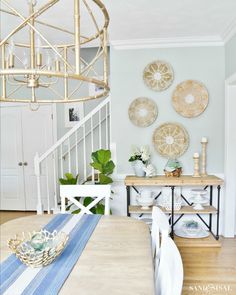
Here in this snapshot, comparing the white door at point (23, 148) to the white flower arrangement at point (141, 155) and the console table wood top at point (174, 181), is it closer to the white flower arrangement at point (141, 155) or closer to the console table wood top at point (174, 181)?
the white flower arrangement at point (141, 155)

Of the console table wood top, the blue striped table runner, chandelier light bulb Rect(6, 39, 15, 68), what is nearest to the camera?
the blue striped table runner

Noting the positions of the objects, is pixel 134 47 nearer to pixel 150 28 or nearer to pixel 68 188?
pixel 150 28

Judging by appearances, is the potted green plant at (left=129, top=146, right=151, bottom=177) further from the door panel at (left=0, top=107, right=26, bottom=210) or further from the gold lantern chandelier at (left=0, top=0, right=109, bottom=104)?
the door panel at (left=0, top=107, right=26, bottom=210)

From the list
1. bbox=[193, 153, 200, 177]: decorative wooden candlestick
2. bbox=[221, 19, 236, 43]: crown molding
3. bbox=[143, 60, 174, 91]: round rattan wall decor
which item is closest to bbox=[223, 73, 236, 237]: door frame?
bbox=[193, 153, 200, 177]: decorative wooden candlestick

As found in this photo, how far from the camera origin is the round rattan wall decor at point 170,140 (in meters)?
3.41

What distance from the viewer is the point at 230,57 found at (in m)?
3.11

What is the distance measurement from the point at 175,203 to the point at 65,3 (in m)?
2.48

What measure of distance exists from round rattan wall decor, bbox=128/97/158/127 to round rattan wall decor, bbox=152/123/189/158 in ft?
0.59

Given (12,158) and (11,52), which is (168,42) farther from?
(12,158)

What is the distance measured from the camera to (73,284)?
1.16 m

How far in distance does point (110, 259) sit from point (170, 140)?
7.42 ft

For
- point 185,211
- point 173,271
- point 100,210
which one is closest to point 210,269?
point 185,211

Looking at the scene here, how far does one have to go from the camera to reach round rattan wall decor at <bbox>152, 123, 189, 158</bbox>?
341 centimetres

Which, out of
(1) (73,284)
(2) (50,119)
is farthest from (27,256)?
(2) (50,119)
